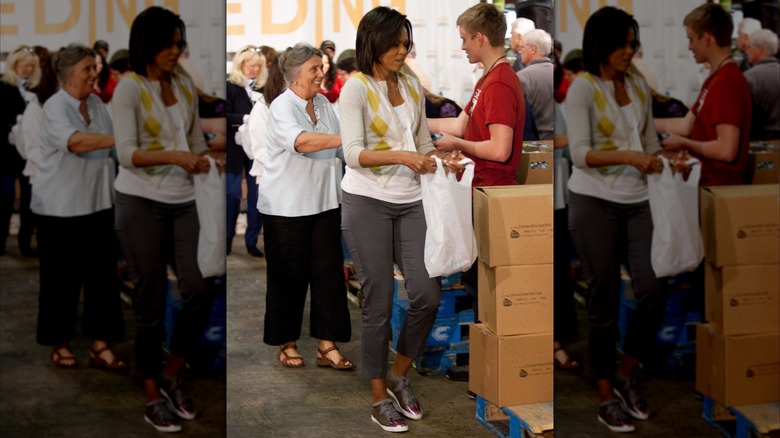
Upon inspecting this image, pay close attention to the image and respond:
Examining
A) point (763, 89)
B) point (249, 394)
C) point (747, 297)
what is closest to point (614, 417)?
point (747, 297)

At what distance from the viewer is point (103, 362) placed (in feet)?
8.61

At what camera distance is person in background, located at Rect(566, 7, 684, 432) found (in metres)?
2.32

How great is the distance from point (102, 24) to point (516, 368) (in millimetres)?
1725

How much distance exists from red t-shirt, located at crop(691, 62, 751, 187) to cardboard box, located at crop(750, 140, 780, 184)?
0.05 feet

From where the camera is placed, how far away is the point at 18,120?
8.31 feet

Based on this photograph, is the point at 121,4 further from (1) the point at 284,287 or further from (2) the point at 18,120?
(1) the point at 284,287

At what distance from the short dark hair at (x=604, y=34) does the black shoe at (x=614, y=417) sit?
2.93 feet

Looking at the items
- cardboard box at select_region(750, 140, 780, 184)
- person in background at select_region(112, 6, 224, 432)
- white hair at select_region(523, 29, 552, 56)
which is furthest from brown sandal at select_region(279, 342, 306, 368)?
cardboard box at select_region(750, 140, 780, 184)

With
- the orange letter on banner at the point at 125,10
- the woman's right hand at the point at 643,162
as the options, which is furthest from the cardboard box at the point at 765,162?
the orange letter on banner at the point at 125,10

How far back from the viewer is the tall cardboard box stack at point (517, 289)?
3051 millimetres

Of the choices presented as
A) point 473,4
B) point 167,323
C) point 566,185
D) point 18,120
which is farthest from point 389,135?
point 18,120

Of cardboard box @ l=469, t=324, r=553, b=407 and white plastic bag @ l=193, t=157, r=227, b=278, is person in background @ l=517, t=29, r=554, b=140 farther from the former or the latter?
white plastic bag @ l=193, t=157, r=227, b=278

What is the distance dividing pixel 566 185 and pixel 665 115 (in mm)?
318

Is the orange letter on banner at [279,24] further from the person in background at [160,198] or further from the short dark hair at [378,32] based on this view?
the person in background at [160,198]
